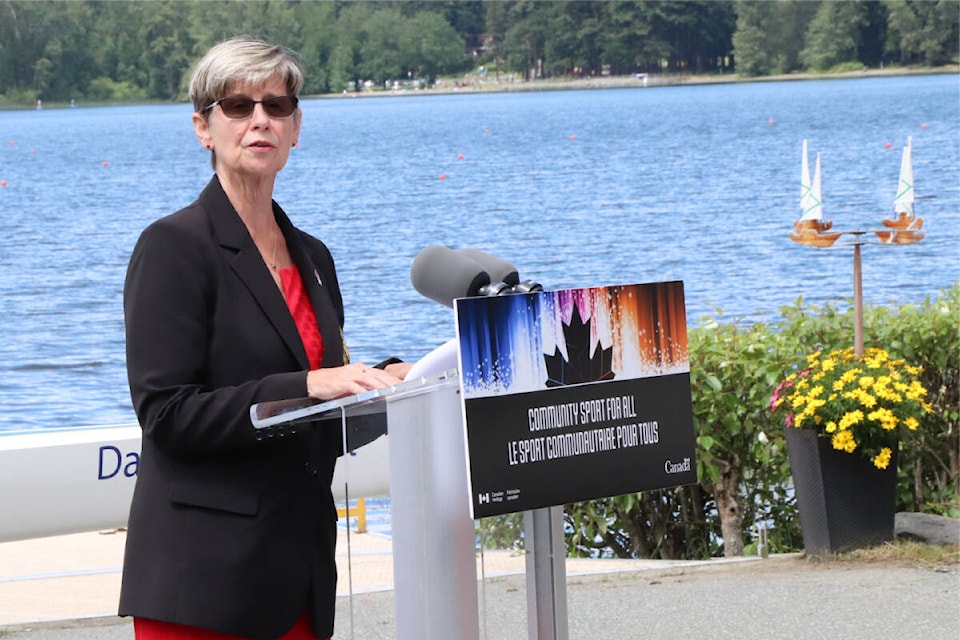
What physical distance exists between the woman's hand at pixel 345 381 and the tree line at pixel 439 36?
66.1 m

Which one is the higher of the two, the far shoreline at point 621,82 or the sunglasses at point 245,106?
the far shoreline at point 621,82

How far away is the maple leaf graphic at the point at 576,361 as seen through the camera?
2.01 m

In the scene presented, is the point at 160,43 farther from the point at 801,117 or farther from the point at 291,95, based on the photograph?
the point at 291,95

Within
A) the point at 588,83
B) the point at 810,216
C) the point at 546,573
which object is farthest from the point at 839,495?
the point at 588,83

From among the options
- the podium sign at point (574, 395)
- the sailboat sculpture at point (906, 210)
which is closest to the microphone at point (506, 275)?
the podium sign at point (574, 395)

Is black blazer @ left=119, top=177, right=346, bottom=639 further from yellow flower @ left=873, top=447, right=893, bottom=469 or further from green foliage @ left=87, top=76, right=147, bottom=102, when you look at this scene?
green foliage @ left=87, top=76, right=147, bottom=102

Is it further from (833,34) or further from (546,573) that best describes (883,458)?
(833,34)

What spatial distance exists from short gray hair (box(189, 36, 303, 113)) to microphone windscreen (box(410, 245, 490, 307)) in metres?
0.38

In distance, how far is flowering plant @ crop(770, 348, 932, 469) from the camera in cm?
538

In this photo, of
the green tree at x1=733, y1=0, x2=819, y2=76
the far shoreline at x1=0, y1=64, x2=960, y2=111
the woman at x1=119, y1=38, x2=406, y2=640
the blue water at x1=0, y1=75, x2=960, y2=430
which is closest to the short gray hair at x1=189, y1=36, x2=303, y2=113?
the woman at x1=119, y1=38, x2=406, y2=640

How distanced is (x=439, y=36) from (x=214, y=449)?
7733 centimetres

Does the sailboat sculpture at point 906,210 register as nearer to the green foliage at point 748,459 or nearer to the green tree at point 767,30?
the green foliage at point 748,459

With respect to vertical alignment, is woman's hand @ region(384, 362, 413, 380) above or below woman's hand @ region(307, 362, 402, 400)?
below

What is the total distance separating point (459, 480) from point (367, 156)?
235 feet
